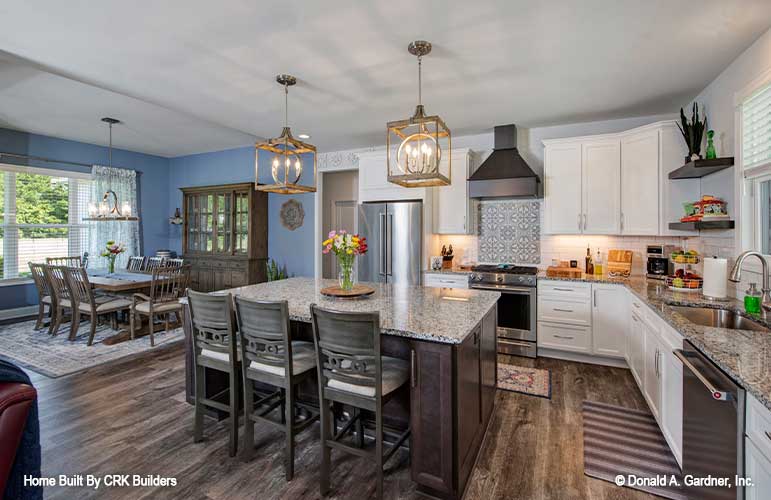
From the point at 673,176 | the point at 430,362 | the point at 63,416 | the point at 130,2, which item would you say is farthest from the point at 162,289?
the point at 673,176

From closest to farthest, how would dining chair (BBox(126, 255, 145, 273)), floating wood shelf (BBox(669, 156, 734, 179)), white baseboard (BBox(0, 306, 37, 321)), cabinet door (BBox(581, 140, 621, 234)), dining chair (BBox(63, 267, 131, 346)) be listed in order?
floating wood shelf (BBox(669, 156, 734, 179)) < cabinet door (BBox(581, 140, 621, 234)) < dining chair (BBox(63, 267, 131, 346)) < white baseboard (BBox(0, 306, 37, 321)) < dining chair (BBox(126, 255, 145, 273))

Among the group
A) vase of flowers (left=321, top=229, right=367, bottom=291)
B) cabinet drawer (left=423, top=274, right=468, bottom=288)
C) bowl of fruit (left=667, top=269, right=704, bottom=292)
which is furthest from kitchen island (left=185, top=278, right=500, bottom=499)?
cabinet drawer (left=423, top=274, right=468, bottom=288)

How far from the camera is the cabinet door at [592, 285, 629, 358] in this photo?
3.68 m

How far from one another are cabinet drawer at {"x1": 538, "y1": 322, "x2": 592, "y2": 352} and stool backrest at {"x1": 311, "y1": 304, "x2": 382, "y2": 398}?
289 centimetres

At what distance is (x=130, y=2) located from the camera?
215cm

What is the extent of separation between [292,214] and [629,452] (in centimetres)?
535

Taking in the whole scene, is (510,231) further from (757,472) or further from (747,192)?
(757,472)

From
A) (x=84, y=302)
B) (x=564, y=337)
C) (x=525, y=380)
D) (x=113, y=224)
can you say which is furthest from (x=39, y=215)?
(x=564, y=337)

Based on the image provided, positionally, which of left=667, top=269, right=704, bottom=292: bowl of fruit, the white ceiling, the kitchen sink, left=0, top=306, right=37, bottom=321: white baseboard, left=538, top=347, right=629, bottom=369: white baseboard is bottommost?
left=538, top=347, right=629, bottom=369: white baseboard

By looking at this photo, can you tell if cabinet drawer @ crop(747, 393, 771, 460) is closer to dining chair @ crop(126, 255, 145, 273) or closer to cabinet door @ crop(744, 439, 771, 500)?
cabinet door @ crop(744, 439, 771, 500)

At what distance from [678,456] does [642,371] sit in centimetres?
89

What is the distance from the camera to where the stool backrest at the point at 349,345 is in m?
1.81

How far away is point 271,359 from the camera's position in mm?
2143

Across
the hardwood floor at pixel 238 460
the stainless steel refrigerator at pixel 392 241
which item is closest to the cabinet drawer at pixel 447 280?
the stainless steel refrigerator at pixel 392 241
